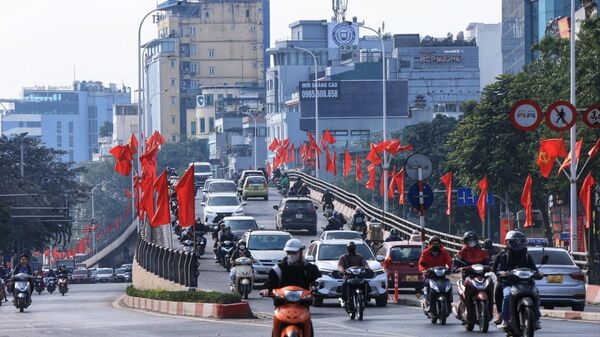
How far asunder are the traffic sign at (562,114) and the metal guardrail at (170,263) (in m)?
8.82

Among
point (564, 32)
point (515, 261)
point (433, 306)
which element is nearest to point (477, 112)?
point (564, 32)

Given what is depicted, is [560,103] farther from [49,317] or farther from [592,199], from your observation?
[49,317]

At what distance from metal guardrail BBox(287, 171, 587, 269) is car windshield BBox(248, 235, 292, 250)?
7.77 metres

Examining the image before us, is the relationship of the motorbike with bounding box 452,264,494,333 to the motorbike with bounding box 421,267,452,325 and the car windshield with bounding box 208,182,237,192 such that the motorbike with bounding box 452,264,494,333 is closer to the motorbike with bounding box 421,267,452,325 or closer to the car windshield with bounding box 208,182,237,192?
the motorbike with bounding box 421,267,452,325

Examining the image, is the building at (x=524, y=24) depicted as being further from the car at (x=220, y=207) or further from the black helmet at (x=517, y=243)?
the black helmet at (x=517, y=243)

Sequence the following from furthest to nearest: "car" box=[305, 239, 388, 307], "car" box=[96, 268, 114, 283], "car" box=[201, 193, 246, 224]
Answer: "car" box=[96, 268, 114, 283], "car" box=[201, 193, 246, 224], "car" box=[305, 239, 388, 307]

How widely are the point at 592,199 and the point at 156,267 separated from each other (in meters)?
17.9

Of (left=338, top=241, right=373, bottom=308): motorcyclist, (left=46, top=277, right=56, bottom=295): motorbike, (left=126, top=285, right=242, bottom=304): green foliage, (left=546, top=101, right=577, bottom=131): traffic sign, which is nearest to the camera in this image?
(left=338, top=241, right=373, bottom=308): motorcyclist

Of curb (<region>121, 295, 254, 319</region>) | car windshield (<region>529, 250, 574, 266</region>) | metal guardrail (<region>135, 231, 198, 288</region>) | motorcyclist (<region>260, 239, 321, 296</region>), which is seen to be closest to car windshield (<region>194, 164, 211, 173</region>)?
metal guardrail (<region>135, 231, 198, 288</region>)

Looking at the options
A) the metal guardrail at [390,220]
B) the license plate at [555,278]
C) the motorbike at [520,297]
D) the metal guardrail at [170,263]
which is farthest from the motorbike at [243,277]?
the motorbike at [520,297]

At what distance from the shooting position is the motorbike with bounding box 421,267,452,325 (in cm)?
2791

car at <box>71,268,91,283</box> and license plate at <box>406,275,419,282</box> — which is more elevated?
license plate at <box>406,275,419,282</box>

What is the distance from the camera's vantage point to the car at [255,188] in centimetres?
9662

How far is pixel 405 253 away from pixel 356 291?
11.3m
